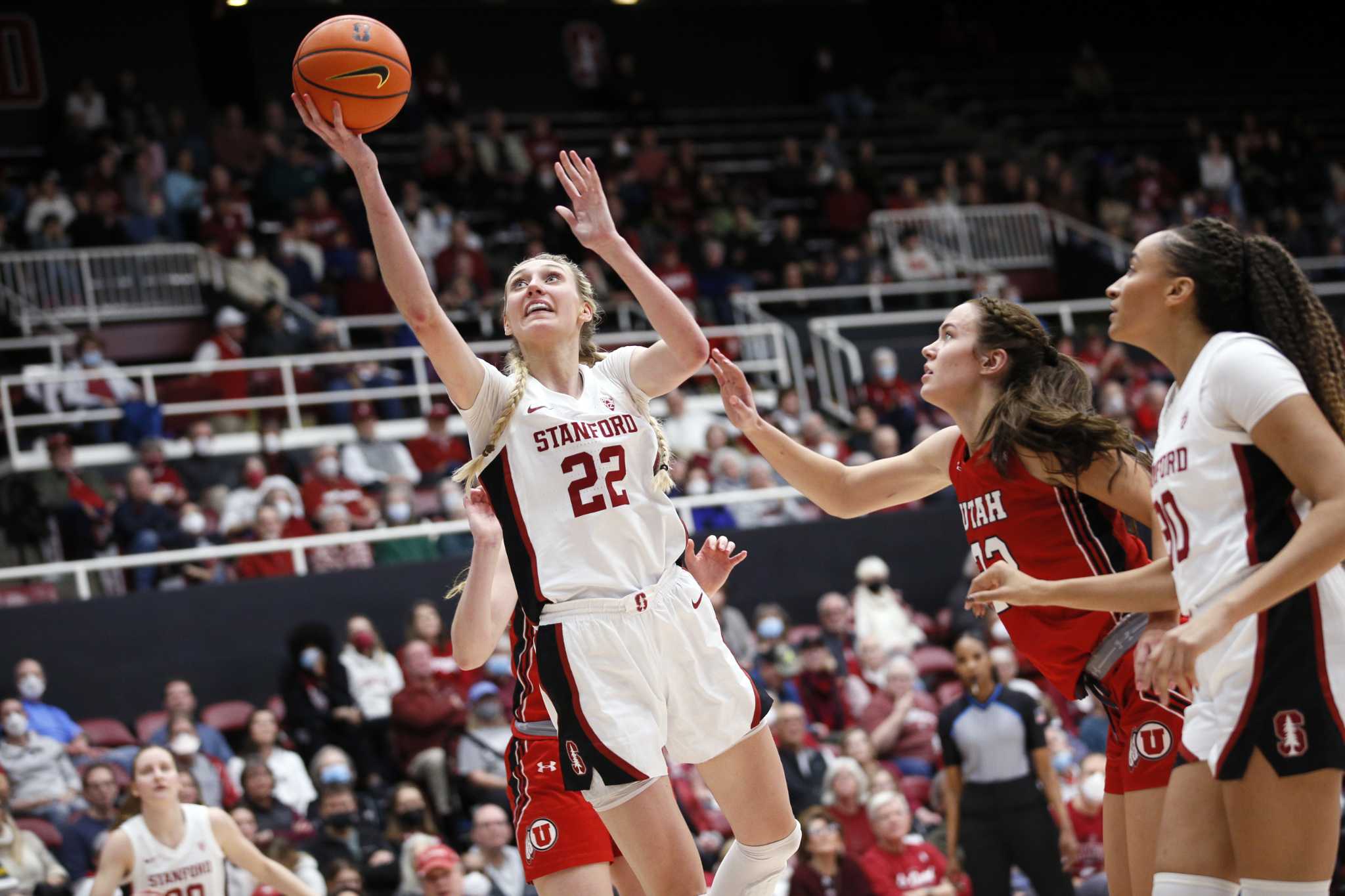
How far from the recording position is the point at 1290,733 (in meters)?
3.35

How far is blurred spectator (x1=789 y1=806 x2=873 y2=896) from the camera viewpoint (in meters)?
8.66

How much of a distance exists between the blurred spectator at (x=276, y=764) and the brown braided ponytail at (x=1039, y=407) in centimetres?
616

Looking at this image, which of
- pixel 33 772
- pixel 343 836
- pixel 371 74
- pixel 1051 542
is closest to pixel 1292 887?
pixel 1051 542

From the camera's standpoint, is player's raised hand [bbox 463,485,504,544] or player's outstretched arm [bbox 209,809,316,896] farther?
player's outstretched arm [bbox 209,809,316,896]

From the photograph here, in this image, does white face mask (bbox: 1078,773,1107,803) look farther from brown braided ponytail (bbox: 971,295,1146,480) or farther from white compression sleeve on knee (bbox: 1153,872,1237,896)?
white compression sleeve on knee (bbox: 1153,872,1237,896)

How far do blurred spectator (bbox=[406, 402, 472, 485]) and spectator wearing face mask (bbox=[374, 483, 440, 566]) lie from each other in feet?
2.79

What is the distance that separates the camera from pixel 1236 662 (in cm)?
345

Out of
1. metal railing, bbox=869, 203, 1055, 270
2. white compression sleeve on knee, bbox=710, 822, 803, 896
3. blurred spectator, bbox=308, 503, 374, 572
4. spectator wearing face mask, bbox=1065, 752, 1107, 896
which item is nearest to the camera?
white compression sleeve on knee, bbox=710, 822, 803, 896

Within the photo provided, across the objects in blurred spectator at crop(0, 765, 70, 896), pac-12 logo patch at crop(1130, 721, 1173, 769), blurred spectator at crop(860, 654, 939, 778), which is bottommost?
blurred spectator at crop(860, 654, 939, 778)

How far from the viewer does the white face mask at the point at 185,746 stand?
902 centimetres

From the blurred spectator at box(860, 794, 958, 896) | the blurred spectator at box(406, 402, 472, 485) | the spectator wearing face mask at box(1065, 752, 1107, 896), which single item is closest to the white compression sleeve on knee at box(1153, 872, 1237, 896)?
the blurred spectator at box(860, 794, 958, 896)

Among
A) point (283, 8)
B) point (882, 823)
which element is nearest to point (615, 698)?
point (882, 823)

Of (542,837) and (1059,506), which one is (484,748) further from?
(1059,506)

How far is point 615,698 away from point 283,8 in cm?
1765
